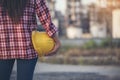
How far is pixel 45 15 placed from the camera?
14.7 feet

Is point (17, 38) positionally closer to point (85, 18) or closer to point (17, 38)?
point (17, 38)

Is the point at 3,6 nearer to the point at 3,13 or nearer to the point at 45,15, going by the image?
the point at 3,13

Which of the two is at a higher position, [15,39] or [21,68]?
[15,39]

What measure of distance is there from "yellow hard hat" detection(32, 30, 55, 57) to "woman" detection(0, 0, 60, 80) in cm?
4

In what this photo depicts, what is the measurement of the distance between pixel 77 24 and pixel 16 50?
28071 mm

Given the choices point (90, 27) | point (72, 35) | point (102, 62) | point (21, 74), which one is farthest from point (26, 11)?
point (90, 27)

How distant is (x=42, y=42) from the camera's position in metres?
4.43

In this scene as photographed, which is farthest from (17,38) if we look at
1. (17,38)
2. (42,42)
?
(42,42)

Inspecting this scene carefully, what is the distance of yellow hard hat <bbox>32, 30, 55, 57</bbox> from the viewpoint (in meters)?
4.36

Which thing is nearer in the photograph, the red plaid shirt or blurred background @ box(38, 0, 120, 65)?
the red plaid shirt

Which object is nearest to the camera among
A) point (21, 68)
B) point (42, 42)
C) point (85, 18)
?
point (21, 68)

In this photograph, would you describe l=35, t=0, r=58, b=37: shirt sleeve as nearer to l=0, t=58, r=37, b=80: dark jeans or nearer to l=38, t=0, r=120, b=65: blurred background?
l=0, t=58, r=37, b=80: dark jeans

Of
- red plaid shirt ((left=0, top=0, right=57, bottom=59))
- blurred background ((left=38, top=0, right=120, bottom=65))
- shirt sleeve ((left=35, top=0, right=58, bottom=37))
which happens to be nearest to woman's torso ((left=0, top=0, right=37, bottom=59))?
red plaid shirt ((left=0, top=0, right=57, bottom=59))

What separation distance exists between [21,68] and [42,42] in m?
0.31
